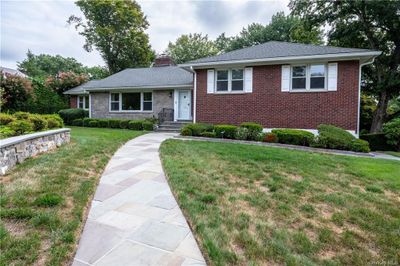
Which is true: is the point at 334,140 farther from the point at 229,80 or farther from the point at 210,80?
the point at 210,80

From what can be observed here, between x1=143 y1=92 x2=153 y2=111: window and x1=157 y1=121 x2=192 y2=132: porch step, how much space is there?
7.12ft

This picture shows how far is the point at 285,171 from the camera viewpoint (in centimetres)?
477

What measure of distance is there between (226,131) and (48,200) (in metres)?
6.95

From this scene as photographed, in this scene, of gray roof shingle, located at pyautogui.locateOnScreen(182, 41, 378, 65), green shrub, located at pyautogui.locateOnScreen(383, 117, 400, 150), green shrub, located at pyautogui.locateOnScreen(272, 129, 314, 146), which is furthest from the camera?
green shrub, located at pyautogui.locateOnScreen(383, 117, 400, 150)

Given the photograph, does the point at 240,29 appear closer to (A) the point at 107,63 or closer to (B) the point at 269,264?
(A) the point at 107,63

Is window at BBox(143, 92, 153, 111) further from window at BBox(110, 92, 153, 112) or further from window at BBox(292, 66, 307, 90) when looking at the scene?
window at BBox(292, 66, 307, 90)

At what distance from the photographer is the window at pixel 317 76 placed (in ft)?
32.2

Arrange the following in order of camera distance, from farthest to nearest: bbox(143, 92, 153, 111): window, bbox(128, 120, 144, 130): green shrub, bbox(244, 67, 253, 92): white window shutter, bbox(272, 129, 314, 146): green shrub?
bbox(143, 92, 153, 111): window < bbox(128, 120, 144, 130): green shrub < bbox(244, 67, 253, 92): white window shutter < bbox(272, 129, 314, 146): green shrub

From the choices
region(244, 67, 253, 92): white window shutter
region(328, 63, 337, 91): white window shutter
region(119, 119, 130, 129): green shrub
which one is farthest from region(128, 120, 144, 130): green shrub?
region(328, 63, 337, 91): white window shutter

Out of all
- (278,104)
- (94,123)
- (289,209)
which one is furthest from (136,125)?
(289,209)

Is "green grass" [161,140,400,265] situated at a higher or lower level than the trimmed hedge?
lower

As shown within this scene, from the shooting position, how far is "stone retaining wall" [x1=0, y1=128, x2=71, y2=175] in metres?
4.11

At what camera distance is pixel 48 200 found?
304 cm

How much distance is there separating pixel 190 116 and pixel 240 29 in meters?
19.8
